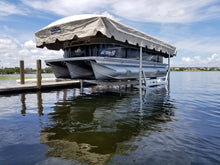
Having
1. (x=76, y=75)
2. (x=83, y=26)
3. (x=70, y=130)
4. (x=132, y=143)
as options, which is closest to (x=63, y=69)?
(x=76, y=75)

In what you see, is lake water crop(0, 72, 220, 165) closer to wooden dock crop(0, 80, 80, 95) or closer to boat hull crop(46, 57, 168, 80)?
boat hull crop(46, 57, 168, 80)

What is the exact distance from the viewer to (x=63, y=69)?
28.6 ft

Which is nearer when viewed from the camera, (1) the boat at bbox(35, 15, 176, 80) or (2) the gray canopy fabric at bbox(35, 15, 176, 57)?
(2) the gray canopy fabric at bbox(35, 15, 176, 57)

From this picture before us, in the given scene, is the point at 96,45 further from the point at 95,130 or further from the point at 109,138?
the point at 109,138

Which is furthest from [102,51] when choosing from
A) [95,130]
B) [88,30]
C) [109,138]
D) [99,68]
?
[109,138]

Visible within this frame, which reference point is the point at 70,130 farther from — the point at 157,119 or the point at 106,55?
the point at 106,55

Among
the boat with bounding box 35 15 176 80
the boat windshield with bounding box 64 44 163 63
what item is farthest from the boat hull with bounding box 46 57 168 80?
the boat windshield with bounding box 64 44 163 63

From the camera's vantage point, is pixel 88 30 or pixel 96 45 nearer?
pixel 88 30

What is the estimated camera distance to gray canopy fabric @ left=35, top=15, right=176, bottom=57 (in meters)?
6.00

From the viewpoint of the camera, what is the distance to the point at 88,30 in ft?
20.0

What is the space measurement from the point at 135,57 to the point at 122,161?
7053 millimetres

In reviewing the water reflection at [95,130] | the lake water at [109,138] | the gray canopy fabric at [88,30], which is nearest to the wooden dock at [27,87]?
the gray canopy fabric at [88,30]

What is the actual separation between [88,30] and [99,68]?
4.83 ft

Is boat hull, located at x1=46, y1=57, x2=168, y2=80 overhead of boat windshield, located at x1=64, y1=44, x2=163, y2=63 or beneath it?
beneath
